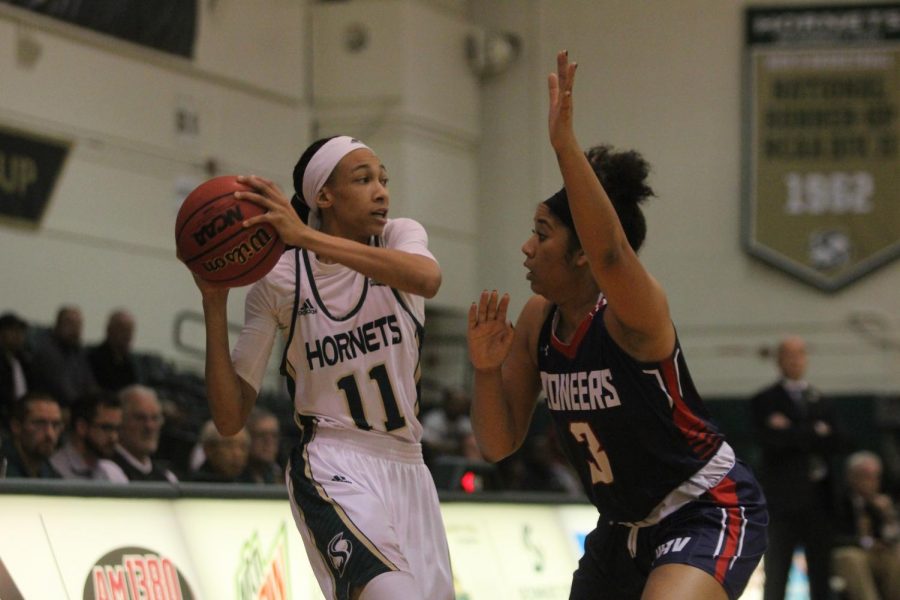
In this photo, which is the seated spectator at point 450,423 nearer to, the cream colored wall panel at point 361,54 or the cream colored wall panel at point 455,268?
the cream colored wall panel at point 455,268

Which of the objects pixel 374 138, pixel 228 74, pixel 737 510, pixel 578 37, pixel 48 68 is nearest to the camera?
pixel 737 510

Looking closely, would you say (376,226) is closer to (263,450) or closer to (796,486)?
(263,450)

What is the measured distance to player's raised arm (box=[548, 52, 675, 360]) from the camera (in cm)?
371

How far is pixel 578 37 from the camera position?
1862 centimetres

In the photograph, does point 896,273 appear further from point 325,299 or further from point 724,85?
point 325,299

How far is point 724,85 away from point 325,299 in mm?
14659

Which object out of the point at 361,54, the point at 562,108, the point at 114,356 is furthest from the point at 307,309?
the point at 361,54

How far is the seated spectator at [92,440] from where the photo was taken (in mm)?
7746

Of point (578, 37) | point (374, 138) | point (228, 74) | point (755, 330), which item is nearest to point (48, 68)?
point (228, 74)

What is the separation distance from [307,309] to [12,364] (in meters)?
6.55

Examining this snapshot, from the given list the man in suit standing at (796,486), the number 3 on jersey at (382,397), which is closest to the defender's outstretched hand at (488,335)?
the number 3 on jersey at (382,397)

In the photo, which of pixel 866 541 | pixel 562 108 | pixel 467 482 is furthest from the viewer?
pixel 866 541

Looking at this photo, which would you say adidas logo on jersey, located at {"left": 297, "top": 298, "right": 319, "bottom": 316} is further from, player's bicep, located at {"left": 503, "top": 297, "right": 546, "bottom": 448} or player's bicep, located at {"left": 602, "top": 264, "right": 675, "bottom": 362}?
player's bicep, located at {"left": 602, "top": 264, "right": 675, "bottom": 362}

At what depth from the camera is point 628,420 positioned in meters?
4.09
